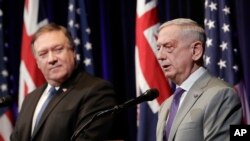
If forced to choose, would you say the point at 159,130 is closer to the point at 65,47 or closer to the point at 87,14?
the point at 65,47

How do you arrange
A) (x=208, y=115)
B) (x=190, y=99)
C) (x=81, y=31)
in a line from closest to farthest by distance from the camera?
1. (x=208, y=115)
2. (x=190, y=99)
3. (x=81, y=31)

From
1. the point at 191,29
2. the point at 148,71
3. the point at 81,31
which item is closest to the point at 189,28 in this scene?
the point at 191,29

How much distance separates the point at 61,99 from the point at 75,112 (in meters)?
0.18

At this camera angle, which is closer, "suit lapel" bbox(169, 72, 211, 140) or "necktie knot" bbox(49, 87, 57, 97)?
"suit lapel" bbox(169, 72, 211, 140)

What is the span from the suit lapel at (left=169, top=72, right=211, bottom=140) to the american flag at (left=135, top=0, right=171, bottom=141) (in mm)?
1425

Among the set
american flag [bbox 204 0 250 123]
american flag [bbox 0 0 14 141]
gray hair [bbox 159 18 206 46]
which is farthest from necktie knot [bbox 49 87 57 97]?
american flag [bbox 0 0 14 141]

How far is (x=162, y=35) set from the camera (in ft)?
9.40

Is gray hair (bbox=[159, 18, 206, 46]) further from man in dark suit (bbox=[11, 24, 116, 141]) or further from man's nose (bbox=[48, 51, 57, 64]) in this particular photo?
man's nose (bbox=[48, 51, 57, 64])

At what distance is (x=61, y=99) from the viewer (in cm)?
337

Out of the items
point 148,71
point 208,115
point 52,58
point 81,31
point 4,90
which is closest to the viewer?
point 208,115

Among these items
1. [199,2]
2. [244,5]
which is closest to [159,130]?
[244,5]

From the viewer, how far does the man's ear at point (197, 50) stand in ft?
9.23

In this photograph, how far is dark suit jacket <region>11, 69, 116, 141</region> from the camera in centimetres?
319

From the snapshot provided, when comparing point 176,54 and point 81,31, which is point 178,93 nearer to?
point 176,54
